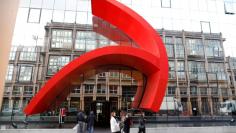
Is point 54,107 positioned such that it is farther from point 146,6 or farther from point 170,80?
point 146,6

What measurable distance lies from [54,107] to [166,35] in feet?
46.8

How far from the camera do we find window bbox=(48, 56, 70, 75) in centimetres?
1957

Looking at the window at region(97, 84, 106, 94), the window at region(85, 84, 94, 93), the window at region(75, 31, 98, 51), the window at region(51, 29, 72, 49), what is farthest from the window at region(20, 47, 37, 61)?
the window at region(97, 84, 106, 94)

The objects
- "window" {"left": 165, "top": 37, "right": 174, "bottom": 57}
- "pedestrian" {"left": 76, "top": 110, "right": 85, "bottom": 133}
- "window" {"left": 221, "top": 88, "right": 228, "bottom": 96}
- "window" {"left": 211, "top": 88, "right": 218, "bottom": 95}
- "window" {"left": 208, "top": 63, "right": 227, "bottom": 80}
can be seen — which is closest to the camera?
"pedestrian" {"left": 76, "top": 110, "right": 85, "bottom": 133}

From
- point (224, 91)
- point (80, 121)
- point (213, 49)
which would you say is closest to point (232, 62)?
point (213, 49)

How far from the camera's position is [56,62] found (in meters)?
20.0

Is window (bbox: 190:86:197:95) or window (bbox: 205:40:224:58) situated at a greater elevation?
window (bbox: 205:40:224:58)

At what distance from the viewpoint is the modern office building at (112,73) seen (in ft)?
64.3

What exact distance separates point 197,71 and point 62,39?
631 inches

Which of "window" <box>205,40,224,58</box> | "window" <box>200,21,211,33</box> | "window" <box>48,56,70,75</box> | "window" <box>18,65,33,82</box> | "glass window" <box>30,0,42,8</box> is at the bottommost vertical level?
"window" <box>18,65,33,82</box>

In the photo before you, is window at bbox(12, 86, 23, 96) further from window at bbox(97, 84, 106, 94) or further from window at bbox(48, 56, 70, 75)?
window at bbox(97, 84, 106, 94)

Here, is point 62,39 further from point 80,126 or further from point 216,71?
point 216,71

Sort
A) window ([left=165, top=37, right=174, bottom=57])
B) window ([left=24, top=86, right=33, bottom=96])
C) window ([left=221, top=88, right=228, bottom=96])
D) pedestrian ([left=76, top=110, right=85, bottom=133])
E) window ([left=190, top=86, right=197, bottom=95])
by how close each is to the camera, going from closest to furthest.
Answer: pedestrian ([left=76, top=110, right=85, bottom=133]), window ([left=24, top=86, right=33, bottom=96]), window ([left=190, top=86, right=197, bottom=95]), window ([left=221, top=88, right=228, bottom=96]), window ([left=165, top=37, right=174, bottom=57])

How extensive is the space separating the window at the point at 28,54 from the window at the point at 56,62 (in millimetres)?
1743
